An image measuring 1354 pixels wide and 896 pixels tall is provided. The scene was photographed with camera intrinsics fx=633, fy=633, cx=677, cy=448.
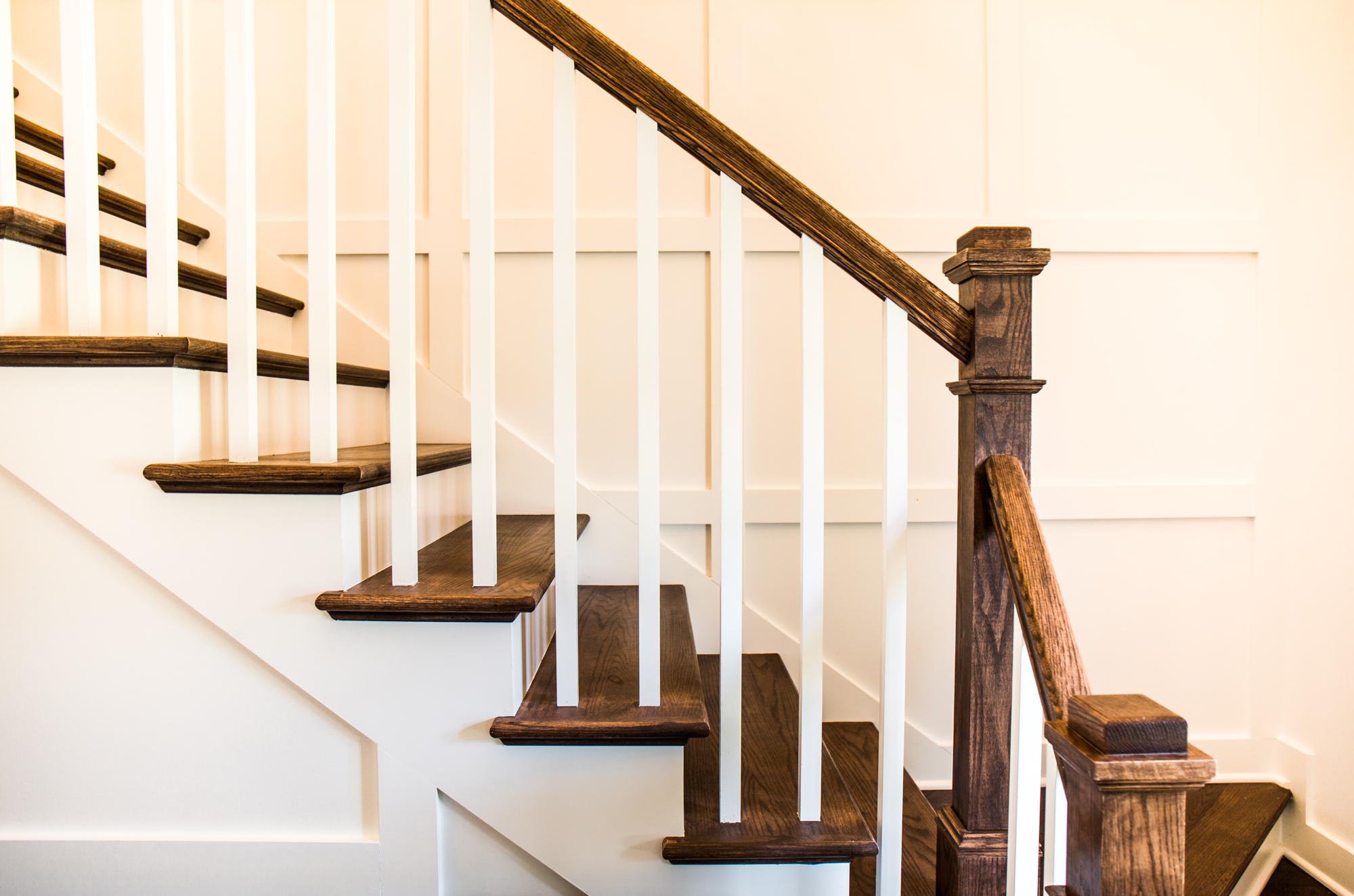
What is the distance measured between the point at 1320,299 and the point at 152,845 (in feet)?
9.01

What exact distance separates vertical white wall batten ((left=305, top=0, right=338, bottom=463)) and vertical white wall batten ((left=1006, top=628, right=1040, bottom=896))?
97 cm

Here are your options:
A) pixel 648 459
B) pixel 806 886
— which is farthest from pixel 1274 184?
pixel 806 886

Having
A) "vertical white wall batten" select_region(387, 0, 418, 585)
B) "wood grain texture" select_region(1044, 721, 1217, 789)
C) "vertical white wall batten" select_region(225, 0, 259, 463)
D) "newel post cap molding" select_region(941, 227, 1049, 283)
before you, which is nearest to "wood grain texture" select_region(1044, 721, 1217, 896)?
"wood grain texture" select_region(1044, 721, 1217, 789)

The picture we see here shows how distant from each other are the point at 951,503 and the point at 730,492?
990 mm

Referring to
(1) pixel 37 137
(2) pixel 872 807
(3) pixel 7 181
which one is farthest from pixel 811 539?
(1) pixel 37 137

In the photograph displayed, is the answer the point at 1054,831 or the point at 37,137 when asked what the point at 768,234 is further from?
the point at 37,137

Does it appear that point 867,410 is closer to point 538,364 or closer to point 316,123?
point 538,364

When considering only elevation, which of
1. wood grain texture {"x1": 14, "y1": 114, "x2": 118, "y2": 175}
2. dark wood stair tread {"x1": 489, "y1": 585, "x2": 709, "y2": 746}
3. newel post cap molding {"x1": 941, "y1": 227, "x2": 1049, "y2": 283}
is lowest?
dark wood stair tread {"x1": 489, "y1": 585, "x2": 709, "y2": 746}

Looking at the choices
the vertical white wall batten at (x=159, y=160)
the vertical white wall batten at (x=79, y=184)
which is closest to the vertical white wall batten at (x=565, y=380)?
the vertical white wall batten at (x=159, y=160)

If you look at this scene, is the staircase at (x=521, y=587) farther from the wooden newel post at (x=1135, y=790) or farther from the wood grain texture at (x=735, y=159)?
the wooden newel post at (x=1135, y=790)

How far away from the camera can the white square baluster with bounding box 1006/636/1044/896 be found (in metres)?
0.77

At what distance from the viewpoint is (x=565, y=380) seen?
905 mm

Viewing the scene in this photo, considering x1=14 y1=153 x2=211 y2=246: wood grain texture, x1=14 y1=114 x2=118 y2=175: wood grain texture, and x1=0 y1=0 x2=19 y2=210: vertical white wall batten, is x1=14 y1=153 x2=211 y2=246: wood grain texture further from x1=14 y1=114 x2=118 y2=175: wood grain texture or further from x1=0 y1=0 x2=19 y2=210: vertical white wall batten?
x1=14 y1=114 x2=118 y2=175: wood grain texture

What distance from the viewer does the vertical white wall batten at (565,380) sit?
2.93 ft
